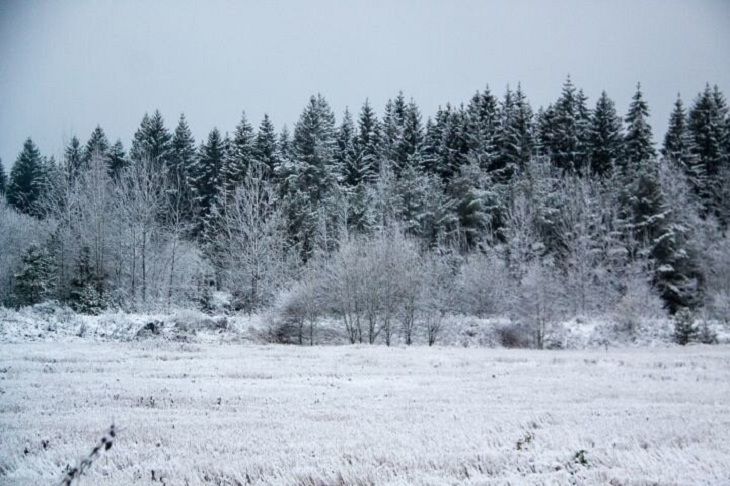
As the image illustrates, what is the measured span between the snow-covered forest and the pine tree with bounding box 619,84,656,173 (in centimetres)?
19

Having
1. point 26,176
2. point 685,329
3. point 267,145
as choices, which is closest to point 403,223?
point 267,145

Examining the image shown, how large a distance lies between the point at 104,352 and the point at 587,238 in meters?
36.3

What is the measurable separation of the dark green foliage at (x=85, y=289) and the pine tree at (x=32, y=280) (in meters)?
1.72

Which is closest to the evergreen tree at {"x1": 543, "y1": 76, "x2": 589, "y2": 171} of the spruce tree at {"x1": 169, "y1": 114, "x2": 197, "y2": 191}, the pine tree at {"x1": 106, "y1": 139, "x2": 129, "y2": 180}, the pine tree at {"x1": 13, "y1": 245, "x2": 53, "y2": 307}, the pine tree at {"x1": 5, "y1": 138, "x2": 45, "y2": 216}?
the spruce tree at {"x1": 169, "y1": 114, "x2": 197, "y2": 191}

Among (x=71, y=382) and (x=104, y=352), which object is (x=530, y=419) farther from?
(x=104, y=352)

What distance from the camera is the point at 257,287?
35.5 metres

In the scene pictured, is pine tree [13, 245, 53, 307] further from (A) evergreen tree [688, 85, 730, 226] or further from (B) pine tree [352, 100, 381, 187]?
(A) evergreen tree [688, 85, 730, 226]

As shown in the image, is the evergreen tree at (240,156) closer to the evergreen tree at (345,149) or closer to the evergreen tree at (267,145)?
the evergreen tree at (267,145)

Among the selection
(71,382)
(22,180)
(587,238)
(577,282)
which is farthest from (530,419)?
(22,180)

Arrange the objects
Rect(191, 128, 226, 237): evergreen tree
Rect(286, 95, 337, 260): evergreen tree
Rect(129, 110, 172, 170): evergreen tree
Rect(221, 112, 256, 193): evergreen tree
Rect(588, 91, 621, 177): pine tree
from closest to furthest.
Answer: Rect(286, 95, 337, 260): evergreen tree
Rect(221, 112, 256, 193): evergreen tree
Rect(588, 91, 621, 177): pine tree
Rect(191, 128, 226, 237): evergreen tree
Rect(129, 110, 172, 170): evergreen tree

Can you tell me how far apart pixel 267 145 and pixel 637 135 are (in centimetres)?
3973

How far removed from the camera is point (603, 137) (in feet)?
173

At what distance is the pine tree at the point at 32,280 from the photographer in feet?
108

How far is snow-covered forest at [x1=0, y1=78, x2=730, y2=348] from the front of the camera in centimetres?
3052
